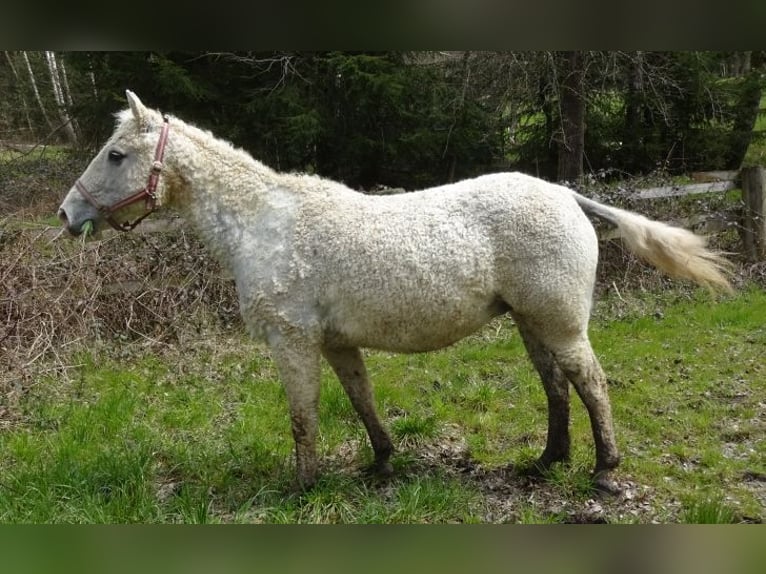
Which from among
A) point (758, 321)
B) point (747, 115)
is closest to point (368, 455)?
point (758, 321)

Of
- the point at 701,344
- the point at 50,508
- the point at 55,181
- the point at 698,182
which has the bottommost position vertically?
the point at 701,344

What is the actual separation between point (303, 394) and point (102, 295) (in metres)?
3.99

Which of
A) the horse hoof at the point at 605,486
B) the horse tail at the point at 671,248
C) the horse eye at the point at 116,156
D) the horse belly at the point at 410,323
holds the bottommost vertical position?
the horse hoof at the point at 605,486

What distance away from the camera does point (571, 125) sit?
27.4 feet

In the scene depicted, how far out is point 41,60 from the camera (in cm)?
1112

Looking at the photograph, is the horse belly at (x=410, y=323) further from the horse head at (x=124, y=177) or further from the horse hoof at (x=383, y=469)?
the horse head at (x=124, y=177)

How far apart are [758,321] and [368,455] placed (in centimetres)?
484

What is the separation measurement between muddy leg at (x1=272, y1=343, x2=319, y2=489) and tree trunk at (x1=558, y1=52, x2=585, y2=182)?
5.99 m

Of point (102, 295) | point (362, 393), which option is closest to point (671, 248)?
point (362, 393)

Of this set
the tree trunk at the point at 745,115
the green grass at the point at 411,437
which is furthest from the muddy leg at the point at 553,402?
the tree trunk at the point at 745,115

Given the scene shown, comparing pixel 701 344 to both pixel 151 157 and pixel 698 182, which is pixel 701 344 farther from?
pixel 151 157

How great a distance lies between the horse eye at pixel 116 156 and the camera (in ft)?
11.4

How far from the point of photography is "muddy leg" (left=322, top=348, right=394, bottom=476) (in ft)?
12.6

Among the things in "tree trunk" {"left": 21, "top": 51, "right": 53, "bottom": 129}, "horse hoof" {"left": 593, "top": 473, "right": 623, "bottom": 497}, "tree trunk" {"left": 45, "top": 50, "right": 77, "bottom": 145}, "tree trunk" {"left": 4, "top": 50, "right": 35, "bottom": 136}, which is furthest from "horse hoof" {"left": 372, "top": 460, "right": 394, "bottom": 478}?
"tree trunk" {"left": 4, "top": 50, "right": 35, "bottom": 136}
